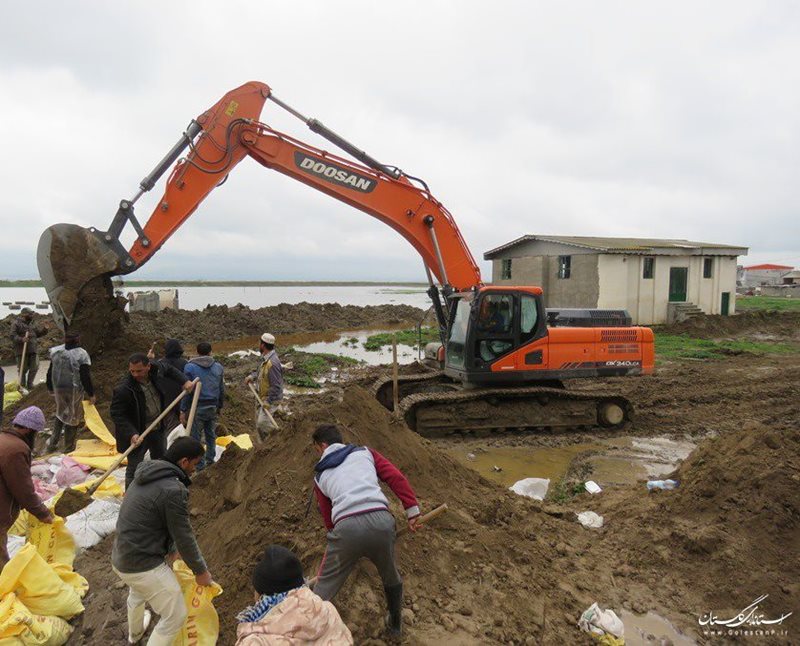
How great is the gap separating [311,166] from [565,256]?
54.3 feet

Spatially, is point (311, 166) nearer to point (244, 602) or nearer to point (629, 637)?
point (244, 602)

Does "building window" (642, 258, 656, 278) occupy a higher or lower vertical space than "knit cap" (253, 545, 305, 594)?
higher

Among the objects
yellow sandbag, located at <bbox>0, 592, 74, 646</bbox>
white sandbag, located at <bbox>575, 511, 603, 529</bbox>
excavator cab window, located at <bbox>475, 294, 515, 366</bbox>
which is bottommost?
white sandbag, located at <bbox>575, 511, 603, 529</bbox>

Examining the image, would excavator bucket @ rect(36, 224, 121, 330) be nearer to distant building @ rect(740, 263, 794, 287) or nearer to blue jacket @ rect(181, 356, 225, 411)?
blue jacket @ rect(181, 356, 225, 411)

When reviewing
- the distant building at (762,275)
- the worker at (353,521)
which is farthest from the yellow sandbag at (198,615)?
the distant building at (762,275)

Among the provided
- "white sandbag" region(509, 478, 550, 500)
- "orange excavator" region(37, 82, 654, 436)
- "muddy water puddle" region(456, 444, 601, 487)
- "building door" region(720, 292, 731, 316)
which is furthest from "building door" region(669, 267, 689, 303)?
"white sandbag" region(509, 478, 550, 500)

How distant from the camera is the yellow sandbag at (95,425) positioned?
7387 millimetres

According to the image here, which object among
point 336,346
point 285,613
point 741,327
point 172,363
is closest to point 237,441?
point 172,363

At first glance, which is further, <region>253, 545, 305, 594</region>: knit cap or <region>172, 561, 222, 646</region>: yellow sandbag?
<region>172, 561, 222, 646</region>: yellow sandbag

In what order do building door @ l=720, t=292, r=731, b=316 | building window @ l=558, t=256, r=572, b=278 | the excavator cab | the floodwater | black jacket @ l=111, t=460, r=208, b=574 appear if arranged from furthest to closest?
the floodwater, building door @ l=720, t=292, r=731, b=316, building window @ l=558, t=256, r=572, b=278, the excavator cab, black jacket @ l=111, t=460, r=208, b=574

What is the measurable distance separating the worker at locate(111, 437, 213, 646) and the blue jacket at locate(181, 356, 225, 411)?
323 centimetres

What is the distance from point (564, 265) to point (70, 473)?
2054 centimetres

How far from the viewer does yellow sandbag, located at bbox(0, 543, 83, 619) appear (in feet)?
12.0

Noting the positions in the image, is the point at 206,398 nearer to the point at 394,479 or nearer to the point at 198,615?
the point at 198,615
